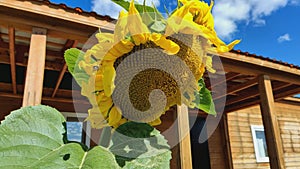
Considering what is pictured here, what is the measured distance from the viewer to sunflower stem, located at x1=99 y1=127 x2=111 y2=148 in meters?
0.30

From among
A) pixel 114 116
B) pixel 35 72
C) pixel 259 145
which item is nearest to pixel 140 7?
pixel 114 116

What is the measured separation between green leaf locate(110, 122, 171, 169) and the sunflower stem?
0.05 feet

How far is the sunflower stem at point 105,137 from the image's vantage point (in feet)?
0.98

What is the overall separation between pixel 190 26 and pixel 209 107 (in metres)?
0.11

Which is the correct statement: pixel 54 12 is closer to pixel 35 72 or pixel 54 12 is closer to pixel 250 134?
pixel 35 72

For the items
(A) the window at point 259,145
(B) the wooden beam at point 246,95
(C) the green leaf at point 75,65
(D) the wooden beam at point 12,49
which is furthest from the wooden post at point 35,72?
(A) the window at point 259,145

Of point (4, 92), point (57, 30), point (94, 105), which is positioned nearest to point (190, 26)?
point (94, 105)

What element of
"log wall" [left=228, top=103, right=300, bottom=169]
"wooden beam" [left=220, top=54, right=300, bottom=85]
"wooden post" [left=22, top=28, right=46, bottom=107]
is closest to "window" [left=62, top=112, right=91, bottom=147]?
"wooden post" [left=22, top=28, right=46, bottom=107]

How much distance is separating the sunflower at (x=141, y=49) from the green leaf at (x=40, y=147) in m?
0.07

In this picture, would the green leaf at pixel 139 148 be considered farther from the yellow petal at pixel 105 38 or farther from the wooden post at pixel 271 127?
the wooden post at pixel 271 127

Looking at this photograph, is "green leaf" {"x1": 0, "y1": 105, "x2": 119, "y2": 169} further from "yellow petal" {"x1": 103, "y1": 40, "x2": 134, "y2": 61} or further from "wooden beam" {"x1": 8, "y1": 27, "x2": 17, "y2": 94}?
"wooden beam" {"x1": 8, "y1": 27, "x2": 17, "y2": 94}

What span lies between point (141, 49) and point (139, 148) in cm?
12

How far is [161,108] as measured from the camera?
13.6 inches

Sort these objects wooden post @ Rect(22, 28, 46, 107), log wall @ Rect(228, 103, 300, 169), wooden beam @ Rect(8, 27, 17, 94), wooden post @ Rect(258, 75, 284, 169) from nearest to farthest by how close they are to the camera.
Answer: wooden post @ Rect(22, 28, 46, 107) < wooden beam @ Rect(8, 27, 17, 94) < wooden post @ Rect(258, 75, 284, 169) < log wall @ Rect(228, 103, 300, 169)
